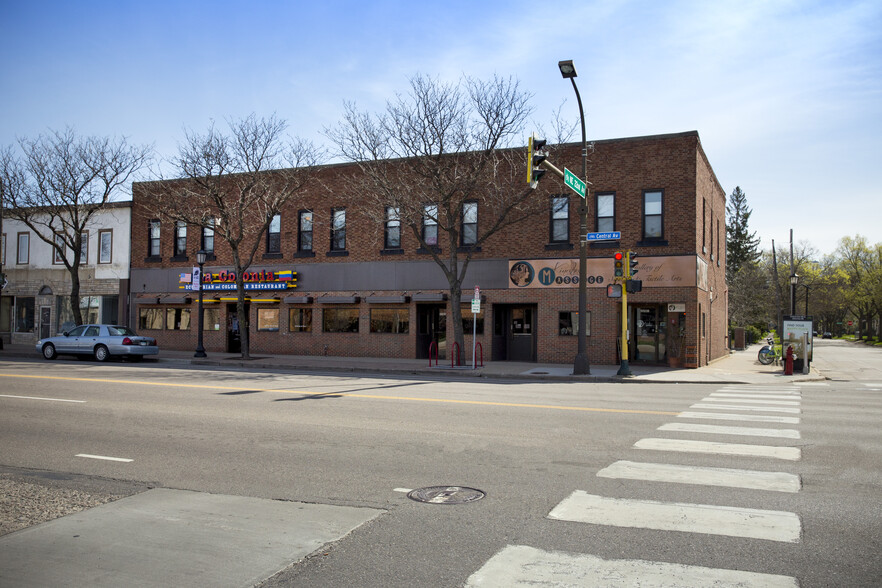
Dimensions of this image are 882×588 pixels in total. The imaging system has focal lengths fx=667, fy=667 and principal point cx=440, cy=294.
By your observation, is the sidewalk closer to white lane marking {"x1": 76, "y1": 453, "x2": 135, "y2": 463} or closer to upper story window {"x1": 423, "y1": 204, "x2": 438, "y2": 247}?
upper story window {"x1": 423, "y1": 204, "x2": 438, "y2": 247}

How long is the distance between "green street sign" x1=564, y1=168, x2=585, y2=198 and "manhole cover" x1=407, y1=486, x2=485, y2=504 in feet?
43.1

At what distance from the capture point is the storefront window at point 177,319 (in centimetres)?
3234

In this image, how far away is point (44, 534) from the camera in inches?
209

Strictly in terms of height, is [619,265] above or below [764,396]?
above

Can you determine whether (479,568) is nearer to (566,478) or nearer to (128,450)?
(566,478)

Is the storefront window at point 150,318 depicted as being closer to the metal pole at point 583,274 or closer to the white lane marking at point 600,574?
the metal pole at point 583,274

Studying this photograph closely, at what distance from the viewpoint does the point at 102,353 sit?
25.4 metres

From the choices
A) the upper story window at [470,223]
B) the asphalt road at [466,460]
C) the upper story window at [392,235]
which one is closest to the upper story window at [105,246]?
the upper story window at [392,235]

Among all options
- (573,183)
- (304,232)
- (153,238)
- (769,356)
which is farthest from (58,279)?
(769,356)

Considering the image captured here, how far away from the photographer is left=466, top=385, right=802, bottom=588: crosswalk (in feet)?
14.6

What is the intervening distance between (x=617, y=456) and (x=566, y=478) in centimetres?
132

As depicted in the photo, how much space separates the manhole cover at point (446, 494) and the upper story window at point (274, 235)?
82.5 ft

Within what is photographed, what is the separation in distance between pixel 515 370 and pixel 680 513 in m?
16.0

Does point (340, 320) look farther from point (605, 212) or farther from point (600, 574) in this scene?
point (600, 574)
